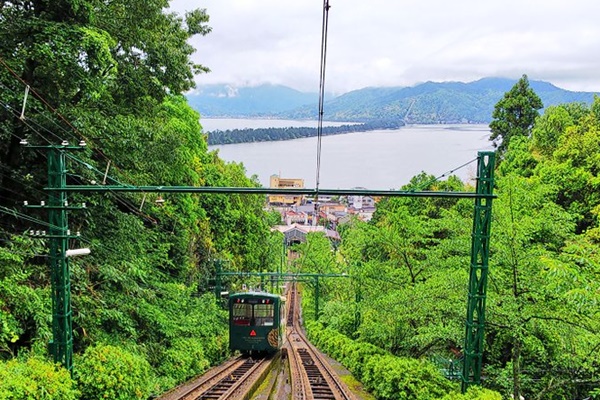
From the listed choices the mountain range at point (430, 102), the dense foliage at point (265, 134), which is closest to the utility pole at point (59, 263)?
the mountain range at point (430, 102)

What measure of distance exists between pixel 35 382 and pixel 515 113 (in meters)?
42.4

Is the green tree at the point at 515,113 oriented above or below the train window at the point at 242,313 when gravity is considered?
above

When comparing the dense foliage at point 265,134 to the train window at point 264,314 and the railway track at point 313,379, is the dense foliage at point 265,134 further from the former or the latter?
the railway track at point 313,379

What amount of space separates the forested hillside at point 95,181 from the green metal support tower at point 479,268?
6519mm

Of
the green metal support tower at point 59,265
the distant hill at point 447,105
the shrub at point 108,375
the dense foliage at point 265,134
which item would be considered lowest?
the shrub at point 108,375

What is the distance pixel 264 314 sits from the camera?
57.9ft

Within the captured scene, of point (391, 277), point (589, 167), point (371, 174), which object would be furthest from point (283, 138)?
point (391, 277)

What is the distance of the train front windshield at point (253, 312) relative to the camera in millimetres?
17625

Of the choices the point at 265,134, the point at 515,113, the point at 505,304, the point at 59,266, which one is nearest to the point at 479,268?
the point at 505,304

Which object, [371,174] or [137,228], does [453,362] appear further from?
[371,174]

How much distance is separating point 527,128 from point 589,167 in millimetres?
20100

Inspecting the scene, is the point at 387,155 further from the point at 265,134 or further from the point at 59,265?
the point at 265,134

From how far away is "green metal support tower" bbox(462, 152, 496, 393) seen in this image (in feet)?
27.5

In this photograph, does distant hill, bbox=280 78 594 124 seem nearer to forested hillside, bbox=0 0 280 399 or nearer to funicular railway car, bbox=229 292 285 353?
funicular railway car, bbox=229 292 285 353
